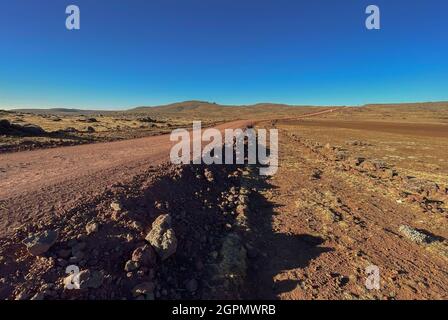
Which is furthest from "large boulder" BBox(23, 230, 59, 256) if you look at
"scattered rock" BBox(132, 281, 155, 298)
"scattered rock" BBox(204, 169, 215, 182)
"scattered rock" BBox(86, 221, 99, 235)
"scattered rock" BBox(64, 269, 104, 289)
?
"scattered rock" BBox(204, 169, 215, 182)

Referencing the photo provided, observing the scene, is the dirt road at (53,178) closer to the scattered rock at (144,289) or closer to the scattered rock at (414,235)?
the scattered rock at (144,289)

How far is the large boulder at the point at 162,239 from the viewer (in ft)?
18.7

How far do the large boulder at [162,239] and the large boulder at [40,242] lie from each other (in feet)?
5.43

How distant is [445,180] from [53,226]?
53.2ft

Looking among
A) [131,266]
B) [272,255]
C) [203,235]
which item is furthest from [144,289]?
[272,255]

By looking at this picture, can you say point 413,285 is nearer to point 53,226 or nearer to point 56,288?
point 56,288

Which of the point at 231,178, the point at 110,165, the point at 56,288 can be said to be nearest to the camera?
the point at 56,288

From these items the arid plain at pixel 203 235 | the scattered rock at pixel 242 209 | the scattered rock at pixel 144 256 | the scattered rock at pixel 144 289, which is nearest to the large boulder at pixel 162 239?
the arid plain at pixel 203 235

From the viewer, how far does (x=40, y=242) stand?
4945 mm

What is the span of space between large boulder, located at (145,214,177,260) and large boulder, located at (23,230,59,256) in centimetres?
165
